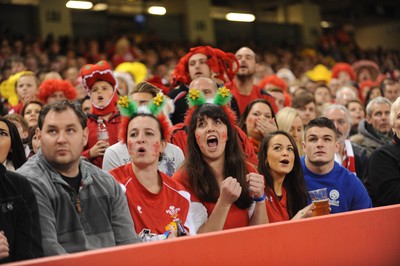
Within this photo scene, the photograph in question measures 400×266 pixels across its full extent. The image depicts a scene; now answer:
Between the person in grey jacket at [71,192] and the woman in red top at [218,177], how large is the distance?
75 cm

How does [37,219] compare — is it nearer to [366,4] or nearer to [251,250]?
[251,250]

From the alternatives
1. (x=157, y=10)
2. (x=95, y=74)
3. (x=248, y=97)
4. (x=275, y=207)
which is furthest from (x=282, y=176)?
(x=157, y=10)

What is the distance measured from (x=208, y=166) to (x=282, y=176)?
2.12ft

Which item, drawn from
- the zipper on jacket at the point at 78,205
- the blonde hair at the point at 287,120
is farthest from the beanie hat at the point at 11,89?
the zipper on jacket at the point at 78,205

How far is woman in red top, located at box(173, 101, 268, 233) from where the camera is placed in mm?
4539

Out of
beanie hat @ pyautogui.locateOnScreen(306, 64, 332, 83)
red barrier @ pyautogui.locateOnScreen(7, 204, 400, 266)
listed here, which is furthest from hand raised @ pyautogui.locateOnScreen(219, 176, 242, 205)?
beanie hat @ pyautogui.locateOnScreen(306, 64, 332, 83)

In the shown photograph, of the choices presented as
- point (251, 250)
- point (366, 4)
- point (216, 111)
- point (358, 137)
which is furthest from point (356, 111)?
point (366, 4)

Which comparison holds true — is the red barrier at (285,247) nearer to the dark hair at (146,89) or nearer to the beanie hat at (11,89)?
A: the dark hair at (146,89)

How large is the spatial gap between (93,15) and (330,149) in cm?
1326

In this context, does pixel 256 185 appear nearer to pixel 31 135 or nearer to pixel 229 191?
pixel 229 191

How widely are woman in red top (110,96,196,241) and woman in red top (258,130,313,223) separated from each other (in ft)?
2.83

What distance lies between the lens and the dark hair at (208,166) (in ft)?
15.6

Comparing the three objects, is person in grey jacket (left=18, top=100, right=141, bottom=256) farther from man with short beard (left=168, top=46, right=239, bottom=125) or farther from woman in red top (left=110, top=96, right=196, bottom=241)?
man with short beard (left=168, top=46, right=239, bottom=125)

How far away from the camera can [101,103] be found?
606 centimetres
